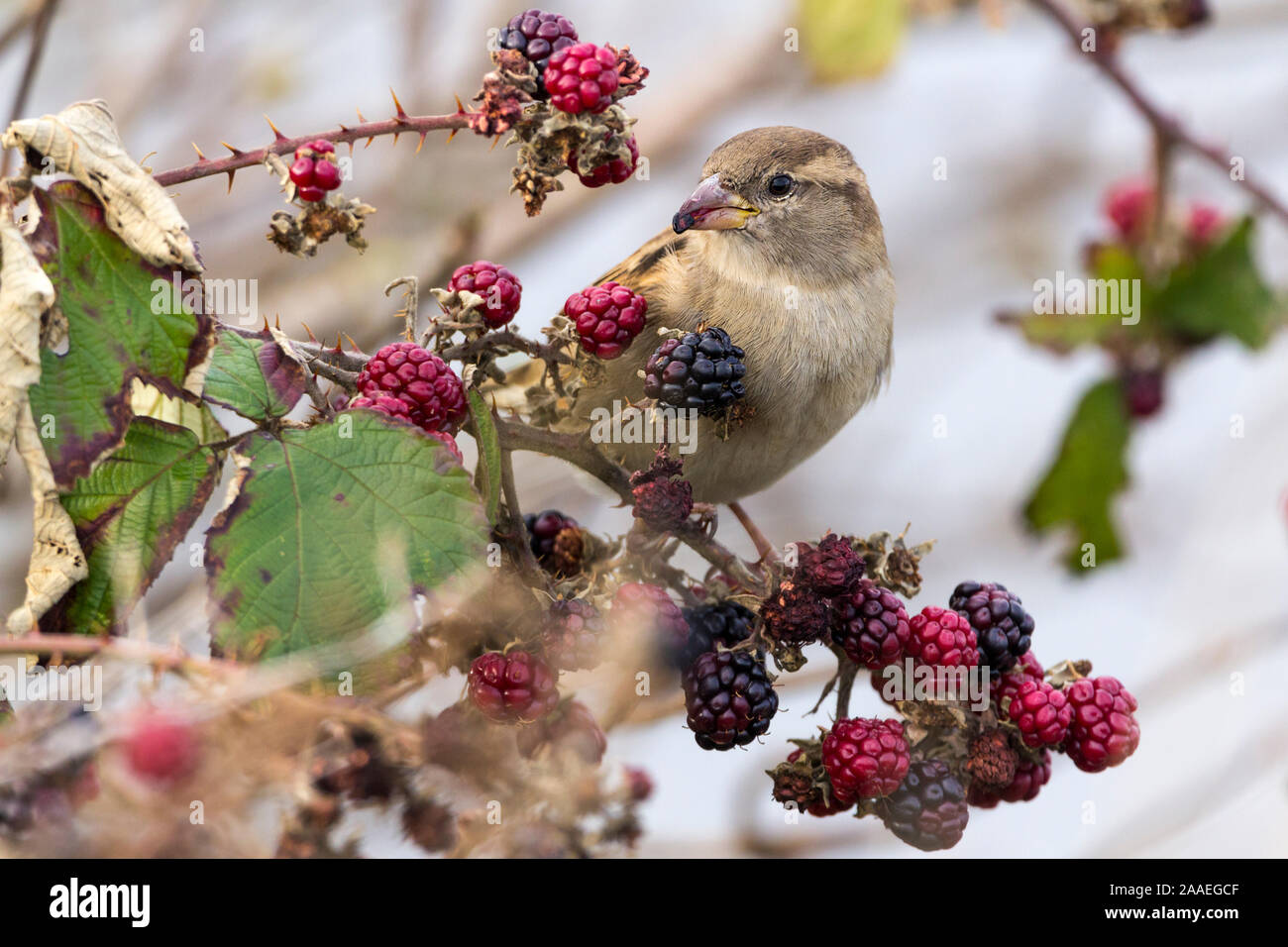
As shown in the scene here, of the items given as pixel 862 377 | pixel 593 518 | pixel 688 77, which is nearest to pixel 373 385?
pixel 862 377

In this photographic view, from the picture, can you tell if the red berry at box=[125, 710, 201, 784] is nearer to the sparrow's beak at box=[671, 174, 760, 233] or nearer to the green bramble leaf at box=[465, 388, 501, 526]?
the green bramble leaf at box=[465, 388, 501, 526]

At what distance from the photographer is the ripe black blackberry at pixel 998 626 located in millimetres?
2650

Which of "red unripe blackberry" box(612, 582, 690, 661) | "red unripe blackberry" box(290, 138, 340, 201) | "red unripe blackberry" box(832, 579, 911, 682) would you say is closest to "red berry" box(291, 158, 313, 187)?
"red unripe blackberry" box(290, 138, 340, 201)

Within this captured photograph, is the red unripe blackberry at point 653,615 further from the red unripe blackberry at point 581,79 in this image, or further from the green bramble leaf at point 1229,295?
the green bramble leaf at point 1229,295

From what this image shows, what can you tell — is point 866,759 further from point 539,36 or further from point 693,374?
point 539,36

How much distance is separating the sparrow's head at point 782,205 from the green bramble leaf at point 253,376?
1.92 metres

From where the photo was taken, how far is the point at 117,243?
2.10 m

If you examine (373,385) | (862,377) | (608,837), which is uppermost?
(862,377)

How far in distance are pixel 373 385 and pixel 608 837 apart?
3.42ft

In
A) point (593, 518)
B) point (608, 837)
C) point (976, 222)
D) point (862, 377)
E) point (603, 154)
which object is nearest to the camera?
point (603, 154)

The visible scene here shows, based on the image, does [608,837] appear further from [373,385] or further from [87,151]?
[87,151]

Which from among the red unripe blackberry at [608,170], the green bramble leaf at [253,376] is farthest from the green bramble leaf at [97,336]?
the red unripe blackberry at [608,170]

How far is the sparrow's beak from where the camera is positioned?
390cm

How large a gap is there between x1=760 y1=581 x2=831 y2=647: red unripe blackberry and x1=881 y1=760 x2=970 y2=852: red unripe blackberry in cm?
36
